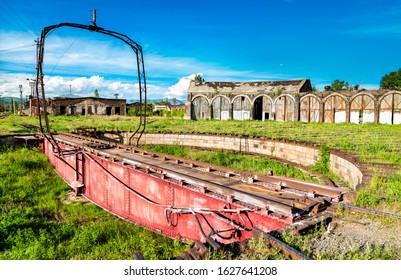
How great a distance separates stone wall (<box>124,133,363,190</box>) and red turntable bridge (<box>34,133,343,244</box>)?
4095 millimetres

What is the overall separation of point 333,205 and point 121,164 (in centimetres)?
588

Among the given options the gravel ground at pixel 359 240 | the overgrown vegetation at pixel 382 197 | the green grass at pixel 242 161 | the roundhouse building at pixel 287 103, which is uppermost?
the roundhouse building at pixel 287 103

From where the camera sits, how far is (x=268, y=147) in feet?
55.9

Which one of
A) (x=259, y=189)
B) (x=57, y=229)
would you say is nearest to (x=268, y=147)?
(x=259, y=189)

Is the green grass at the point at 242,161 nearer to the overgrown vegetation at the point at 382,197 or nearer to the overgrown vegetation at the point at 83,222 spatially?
the overgrown vegetation at the point at 83,222

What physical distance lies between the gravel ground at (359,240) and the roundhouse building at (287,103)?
82.6 feet

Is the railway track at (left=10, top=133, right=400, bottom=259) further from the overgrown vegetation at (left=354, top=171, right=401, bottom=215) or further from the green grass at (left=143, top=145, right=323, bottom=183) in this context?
the green grass at (left=143, top=145, right=323, bottom=183)

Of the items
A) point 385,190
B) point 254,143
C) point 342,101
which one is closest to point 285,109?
point 342,101

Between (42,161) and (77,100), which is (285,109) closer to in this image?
(42,161)

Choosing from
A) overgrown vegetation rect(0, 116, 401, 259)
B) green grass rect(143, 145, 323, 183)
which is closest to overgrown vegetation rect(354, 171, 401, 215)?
overgrown vegetation rect(0, 116, 401, 259)

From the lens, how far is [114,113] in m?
49.5

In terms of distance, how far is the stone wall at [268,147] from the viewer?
1071cm

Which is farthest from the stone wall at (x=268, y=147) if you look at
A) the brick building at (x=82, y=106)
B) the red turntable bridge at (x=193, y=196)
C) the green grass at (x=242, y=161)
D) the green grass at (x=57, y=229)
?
the brick building at (x=82, y=106)

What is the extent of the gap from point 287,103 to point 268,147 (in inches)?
660
